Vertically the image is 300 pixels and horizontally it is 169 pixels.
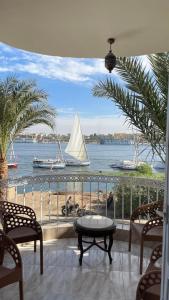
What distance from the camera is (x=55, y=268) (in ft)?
11.8

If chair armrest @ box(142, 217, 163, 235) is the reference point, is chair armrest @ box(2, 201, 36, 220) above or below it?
above

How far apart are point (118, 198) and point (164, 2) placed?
595cm

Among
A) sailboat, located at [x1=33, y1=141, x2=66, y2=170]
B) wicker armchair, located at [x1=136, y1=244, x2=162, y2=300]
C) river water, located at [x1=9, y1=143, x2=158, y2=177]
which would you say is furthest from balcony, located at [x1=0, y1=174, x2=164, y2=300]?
sailboat, located at [x1=33, y1=141, x2=66, y2=170]

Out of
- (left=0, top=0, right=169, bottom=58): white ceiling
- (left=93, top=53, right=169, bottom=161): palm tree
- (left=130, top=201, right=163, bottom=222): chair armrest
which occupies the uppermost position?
(left=0, top=0, right=169, bottom=58): white ceiling

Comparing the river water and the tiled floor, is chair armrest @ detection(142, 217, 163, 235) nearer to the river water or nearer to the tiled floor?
the tiled floor

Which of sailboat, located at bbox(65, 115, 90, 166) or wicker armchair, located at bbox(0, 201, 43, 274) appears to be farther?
sailboat, located at bbox(65, 115, 90, 166)

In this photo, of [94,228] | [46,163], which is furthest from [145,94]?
[46,163]

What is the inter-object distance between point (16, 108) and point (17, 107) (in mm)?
33

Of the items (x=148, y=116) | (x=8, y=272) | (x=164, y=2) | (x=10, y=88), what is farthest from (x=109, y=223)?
(x=10, y=88)

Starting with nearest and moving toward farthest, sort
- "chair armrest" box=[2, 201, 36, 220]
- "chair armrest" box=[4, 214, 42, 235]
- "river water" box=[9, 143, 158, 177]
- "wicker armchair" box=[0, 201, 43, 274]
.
Result: "wicker armchair" box=[0, 201, 43, 274] → "chair armrest" box=[4, 214, 42, 235] → "chair armrest" box=[2, 201, 36, 220] → "river water" box=[9, 143, 158, 177]

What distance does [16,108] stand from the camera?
21.0 feet

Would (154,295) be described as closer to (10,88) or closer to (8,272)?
(8,272)

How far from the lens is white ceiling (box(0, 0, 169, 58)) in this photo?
8.63ft

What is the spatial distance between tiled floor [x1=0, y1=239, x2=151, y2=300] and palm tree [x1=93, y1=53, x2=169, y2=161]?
186cm
